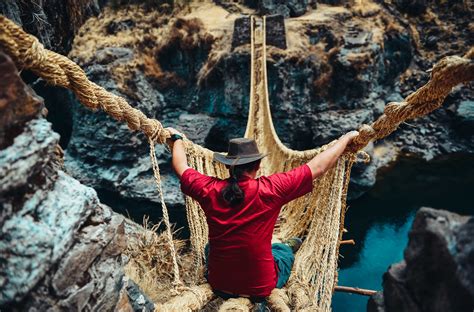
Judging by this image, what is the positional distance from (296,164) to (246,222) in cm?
129

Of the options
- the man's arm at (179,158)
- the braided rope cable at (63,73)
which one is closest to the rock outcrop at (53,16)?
the braided rope cable at (63,73)

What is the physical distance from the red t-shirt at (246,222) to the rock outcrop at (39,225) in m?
0.45

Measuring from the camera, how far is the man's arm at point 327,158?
138cm

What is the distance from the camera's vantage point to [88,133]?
5805 mm

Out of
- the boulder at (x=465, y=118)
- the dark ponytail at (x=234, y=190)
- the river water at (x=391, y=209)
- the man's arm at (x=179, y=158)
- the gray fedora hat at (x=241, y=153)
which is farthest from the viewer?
the boulder at (x=465, y=118)

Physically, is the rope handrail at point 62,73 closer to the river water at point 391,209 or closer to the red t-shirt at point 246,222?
the red t-shirt at point 246,222

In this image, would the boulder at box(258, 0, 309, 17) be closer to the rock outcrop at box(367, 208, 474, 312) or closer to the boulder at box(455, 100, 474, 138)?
the boulder at box(455, 100, 474, 138)

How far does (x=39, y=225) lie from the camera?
30.0 inches

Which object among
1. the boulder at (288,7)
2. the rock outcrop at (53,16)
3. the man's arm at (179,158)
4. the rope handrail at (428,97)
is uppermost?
the boulder at (288,7)

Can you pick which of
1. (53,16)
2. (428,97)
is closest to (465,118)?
(428,97)

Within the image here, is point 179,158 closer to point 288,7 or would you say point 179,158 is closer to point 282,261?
point 282,261

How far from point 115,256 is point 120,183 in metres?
5.06

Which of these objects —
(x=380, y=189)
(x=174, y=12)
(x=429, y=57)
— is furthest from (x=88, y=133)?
(x=429, y=57)

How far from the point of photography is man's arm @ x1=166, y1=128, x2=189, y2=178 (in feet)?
4.85
